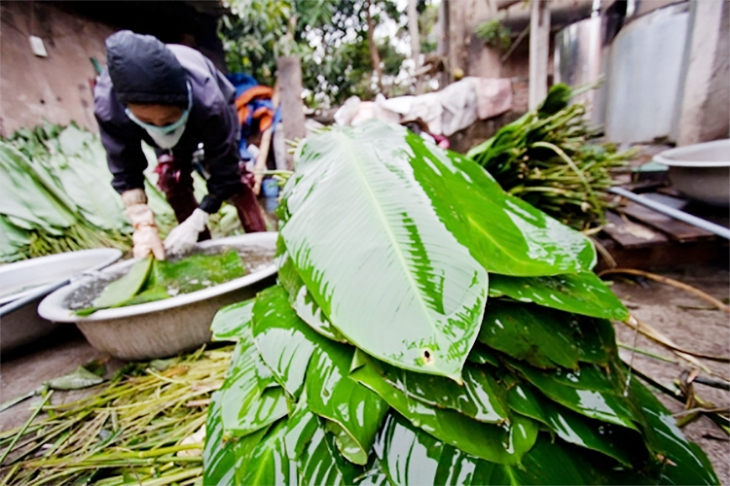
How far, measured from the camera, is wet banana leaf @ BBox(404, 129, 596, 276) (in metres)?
0.60

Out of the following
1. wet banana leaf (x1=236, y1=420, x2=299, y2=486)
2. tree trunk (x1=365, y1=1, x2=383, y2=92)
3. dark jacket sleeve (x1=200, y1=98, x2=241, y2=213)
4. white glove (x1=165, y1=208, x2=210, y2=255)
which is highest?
tree trunk (x1=365, y1=1, x2=383, y2=92)

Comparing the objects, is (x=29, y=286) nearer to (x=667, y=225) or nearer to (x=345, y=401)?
(x=345, y=401)

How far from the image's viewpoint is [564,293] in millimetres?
624

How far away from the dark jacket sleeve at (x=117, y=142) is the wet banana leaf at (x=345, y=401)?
156 centimetres

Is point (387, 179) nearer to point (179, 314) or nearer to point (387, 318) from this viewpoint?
point (387, 318)

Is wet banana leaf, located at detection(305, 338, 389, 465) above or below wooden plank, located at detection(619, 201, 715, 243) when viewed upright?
above

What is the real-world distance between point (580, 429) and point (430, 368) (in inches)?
13.4

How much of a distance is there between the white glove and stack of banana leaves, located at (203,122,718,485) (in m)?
1.05

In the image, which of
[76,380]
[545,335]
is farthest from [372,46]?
[545,335]

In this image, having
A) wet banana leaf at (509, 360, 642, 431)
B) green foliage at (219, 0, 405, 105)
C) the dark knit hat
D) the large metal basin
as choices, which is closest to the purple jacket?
the dark knit hat

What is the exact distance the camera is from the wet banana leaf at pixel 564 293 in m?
0.57

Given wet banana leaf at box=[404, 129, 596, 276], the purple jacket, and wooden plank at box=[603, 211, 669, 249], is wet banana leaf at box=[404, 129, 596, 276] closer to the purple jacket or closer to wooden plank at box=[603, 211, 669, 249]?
wooden plank at box=[603, 211, 669, 249]

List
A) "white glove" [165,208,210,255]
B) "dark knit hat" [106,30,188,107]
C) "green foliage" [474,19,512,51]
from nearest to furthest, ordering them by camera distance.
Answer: "dark knit hat" [106,30,188,107] → "white glove" [165,208,210,255] → "green foliage" [474,19,512,51]

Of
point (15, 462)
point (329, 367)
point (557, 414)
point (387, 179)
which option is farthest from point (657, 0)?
point (15, 462)
